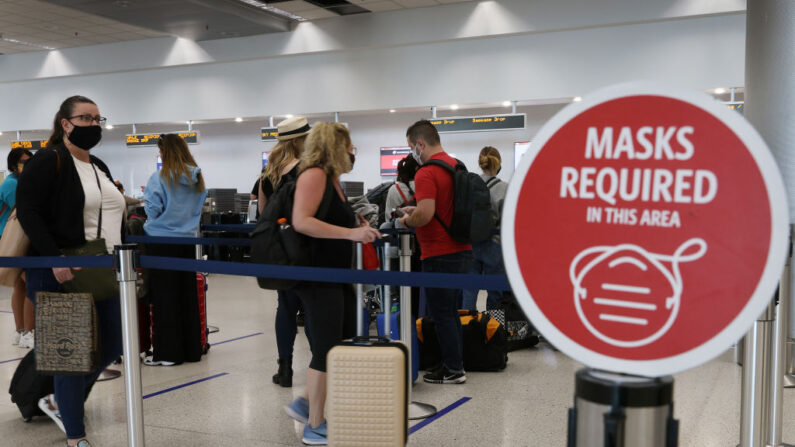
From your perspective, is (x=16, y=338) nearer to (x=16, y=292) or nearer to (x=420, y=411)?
(x=16, y=292)

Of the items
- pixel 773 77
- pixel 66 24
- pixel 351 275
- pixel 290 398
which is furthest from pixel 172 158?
pixel 66 24

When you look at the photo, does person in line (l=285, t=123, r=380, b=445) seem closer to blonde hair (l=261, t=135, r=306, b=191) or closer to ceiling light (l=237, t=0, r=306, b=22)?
blonde hair (l=261, t=135, r=306, b=191)

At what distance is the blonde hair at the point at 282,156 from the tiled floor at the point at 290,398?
4.11ft

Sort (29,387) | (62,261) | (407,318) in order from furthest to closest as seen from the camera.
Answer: (29,387), (407,318), (62,261)

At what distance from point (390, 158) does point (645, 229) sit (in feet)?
39.9

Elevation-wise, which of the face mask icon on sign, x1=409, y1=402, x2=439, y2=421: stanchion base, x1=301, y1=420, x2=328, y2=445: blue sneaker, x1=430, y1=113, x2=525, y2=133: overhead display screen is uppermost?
x1=430, y1=113, x2=525, y2=133: overhead display screen

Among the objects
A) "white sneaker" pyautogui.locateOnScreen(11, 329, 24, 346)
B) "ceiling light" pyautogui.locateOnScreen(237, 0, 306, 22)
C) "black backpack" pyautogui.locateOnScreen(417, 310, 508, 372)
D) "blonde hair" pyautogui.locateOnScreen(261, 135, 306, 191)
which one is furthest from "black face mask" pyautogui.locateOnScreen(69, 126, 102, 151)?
"ceiling light" pyautogui.locateOnScreen(237, 0, 306, 22)

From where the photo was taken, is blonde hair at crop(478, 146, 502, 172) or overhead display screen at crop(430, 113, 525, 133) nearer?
blonde hair at crop(478, 146, 502, 172)

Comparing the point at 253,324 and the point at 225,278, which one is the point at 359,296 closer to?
the point at 253,324

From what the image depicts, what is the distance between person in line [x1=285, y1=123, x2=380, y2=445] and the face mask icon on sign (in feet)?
5.82

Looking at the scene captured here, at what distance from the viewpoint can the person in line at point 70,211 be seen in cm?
279

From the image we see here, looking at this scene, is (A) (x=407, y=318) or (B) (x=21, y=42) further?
(B) (x=21, y=42)

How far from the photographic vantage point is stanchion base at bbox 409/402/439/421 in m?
3.50

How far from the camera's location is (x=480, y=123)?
11.3 metres
